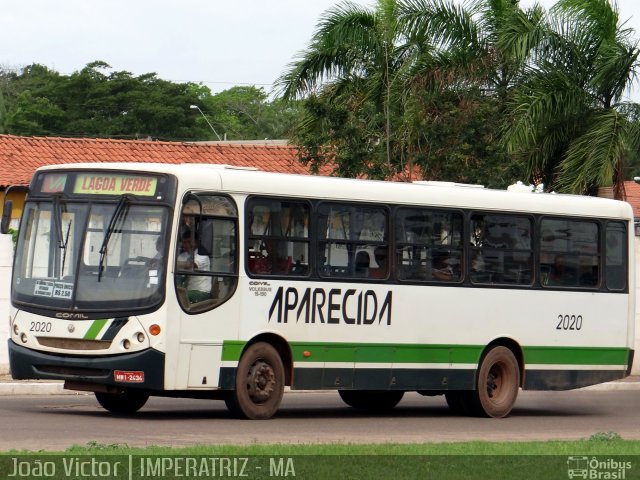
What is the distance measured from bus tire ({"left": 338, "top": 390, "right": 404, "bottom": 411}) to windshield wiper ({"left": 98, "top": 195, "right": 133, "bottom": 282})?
505 centimetres

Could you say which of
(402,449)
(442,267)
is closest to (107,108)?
(442,267)

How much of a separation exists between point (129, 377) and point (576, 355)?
7146 mm

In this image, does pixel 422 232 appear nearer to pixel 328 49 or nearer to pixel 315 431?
pixel 315 431

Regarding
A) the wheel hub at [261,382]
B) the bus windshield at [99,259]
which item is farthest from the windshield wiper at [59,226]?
the wheel hub at [261,382]

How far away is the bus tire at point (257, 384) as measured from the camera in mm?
15656

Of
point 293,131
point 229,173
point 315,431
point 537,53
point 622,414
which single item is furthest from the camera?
point 293,131

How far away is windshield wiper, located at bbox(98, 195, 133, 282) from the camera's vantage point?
1515 cm

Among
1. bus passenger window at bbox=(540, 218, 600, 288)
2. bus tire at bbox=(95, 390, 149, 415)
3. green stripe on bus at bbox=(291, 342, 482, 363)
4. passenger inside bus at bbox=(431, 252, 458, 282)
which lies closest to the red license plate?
bus tire at bbox=(95, 390, 149, 415)

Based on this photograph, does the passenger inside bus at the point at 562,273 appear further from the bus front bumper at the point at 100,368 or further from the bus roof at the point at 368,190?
the bus front bumper at the point at 100,368

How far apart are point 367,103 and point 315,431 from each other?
47.7 feet

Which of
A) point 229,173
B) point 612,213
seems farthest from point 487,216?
point 229,173

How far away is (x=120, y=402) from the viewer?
54.0 ft

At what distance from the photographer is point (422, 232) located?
1780 centimetres

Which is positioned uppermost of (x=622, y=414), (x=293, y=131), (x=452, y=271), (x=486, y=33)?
(x=486, y=33)
